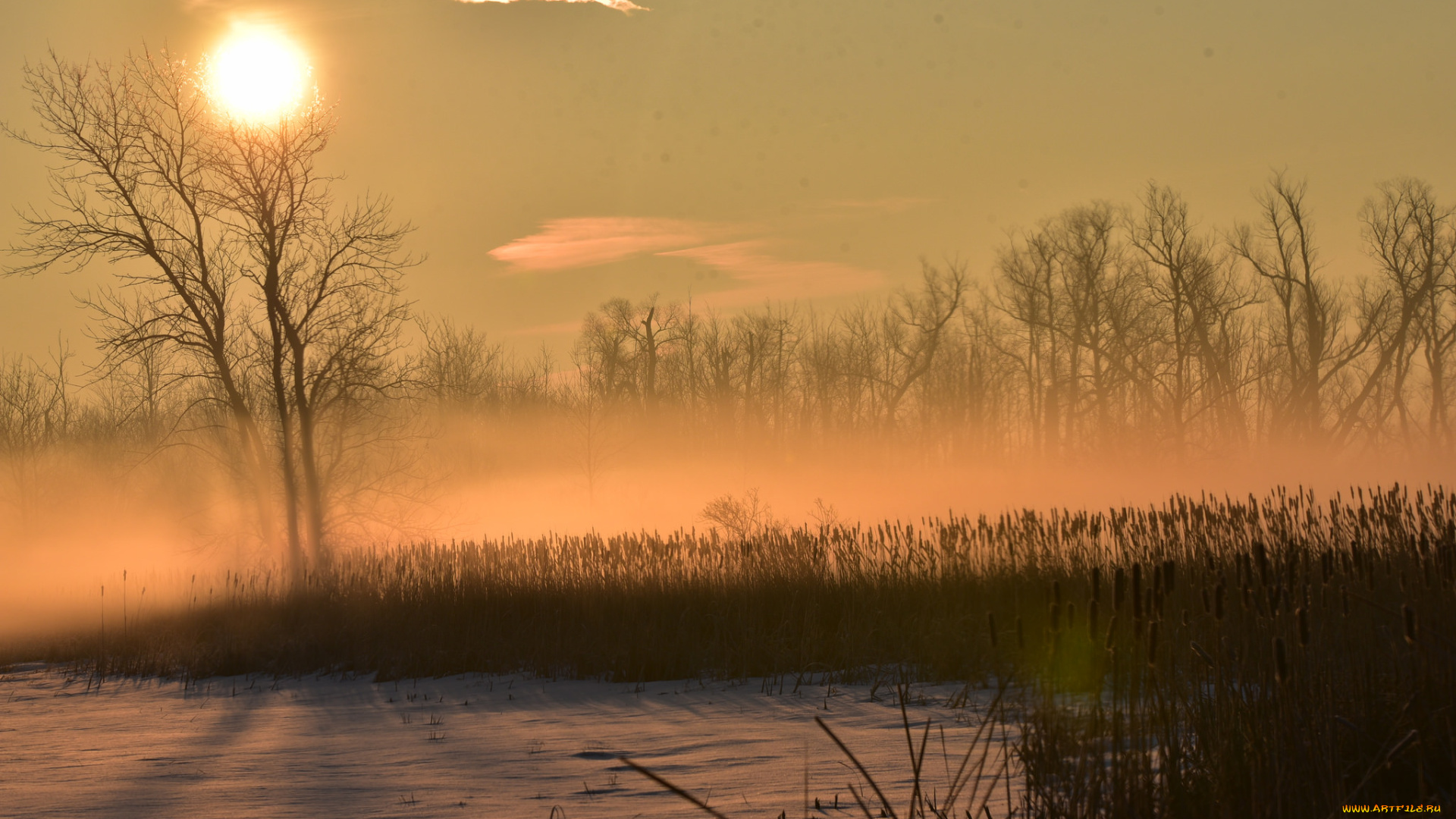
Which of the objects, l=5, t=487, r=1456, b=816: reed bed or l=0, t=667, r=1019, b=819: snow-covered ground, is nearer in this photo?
l=5, t=487, r=1456, b=816: reed bed

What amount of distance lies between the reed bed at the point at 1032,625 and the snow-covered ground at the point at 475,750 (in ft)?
2.04

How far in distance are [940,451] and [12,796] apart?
5609 centimetres

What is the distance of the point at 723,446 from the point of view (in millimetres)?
59344

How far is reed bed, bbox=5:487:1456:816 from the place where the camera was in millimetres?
3066

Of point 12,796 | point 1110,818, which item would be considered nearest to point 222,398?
point 12,796

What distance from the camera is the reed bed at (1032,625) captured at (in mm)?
3066

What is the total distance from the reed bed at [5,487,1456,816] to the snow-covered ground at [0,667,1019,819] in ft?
2.04

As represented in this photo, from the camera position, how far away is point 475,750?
5492 millimetres

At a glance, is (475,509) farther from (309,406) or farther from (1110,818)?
(1110,818)

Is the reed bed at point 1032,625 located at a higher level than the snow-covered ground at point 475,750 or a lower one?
higher

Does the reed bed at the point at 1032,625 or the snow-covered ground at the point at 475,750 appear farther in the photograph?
the snow-covered ground at the point at 475,750

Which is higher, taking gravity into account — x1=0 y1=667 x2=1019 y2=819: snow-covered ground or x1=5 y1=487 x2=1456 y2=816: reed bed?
x1=5 y1=487 x2=1456 y2=816: reed bed

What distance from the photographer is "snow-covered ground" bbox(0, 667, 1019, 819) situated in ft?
13.7

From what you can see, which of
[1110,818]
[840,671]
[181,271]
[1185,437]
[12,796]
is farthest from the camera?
[1185,437]
